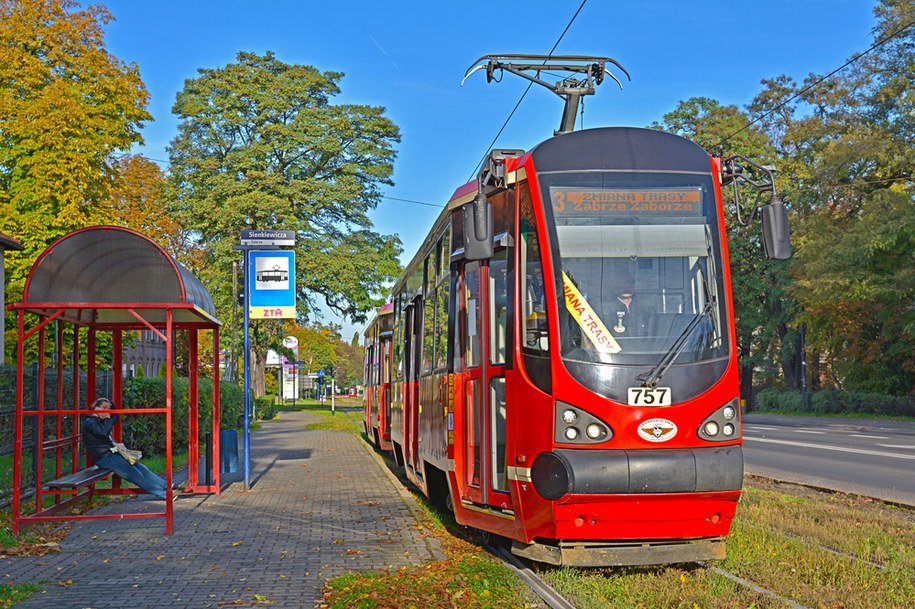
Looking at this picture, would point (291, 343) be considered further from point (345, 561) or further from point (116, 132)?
point (345, 561)

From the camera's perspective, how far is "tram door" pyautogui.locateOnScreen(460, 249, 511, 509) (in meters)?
8.78

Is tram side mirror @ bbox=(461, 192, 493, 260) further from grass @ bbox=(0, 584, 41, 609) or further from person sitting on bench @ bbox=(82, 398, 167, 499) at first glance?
person sitting on bench @ bbox=(82, 398, 167, 499)

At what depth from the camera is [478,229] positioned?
8.33 metres

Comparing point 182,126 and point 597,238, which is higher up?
point 182,126

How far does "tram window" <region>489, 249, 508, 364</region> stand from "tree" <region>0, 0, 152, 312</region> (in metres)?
26.0

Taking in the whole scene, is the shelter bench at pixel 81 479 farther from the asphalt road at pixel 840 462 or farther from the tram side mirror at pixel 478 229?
the asphalt road at pixel 840 462

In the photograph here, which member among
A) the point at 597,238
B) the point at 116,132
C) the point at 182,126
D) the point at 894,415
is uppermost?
the point at 182,126

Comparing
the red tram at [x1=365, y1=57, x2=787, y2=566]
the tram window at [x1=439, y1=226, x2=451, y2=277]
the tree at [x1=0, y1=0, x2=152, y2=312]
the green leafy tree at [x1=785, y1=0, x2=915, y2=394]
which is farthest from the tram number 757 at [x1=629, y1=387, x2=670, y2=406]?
the green leafy tree at [x1=785, y1=0, x2=915, y2=394]

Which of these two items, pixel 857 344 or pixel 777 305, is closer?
pixel 857 344

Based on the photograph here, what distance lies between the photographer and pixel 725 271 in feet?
27.9

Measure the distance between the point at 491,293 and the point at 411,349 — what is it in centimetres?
535

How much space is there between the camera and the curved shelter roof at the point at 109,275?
1111cm

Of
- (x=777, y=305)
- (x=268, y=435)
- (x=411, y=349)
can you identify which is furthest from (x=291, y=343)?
(x=411, y=349)

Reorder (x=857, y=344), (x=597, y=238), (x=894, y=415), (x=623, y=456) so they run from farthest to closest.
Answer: (x=857, y=344) → (x=894, y=415) → (x=597, y=238) → (x=623, y=456)
